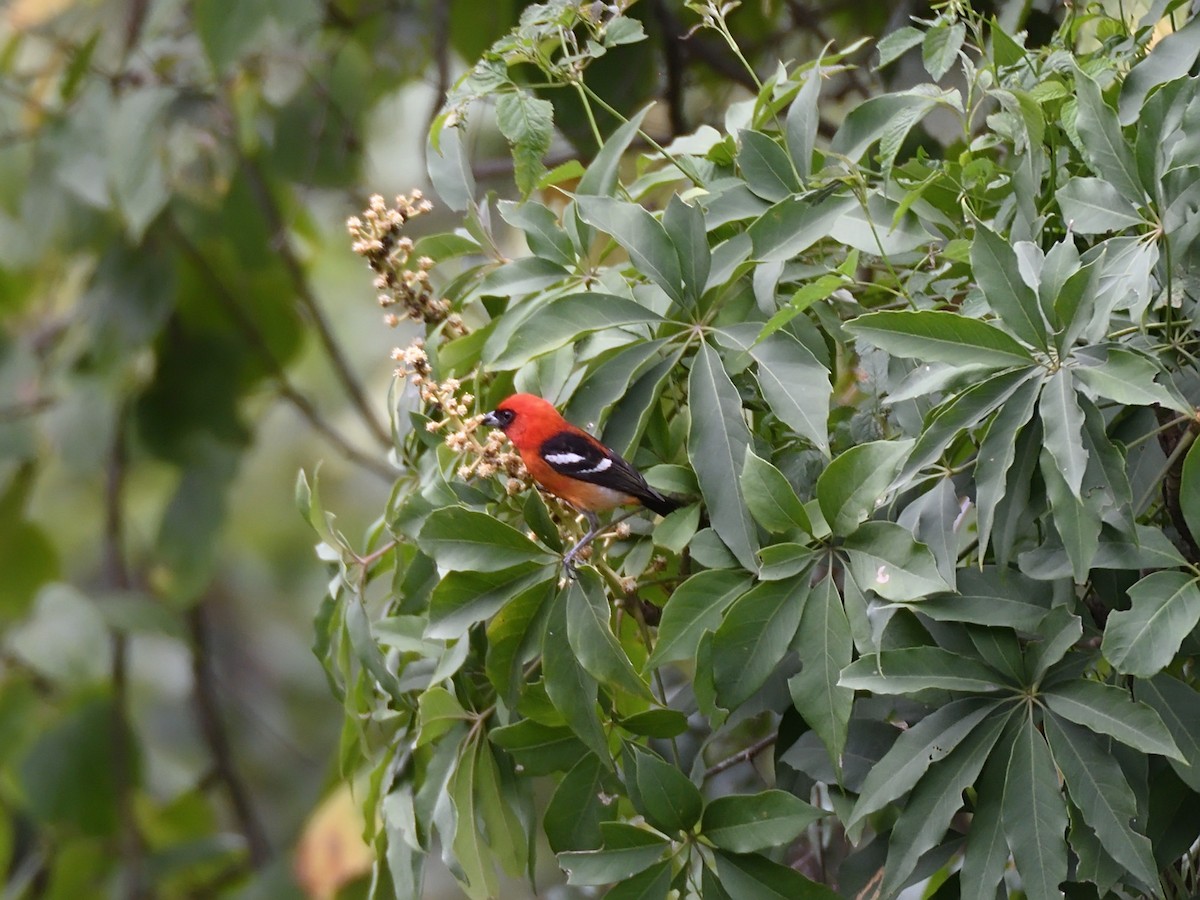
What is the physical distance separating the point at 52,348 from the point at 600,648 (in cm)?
390

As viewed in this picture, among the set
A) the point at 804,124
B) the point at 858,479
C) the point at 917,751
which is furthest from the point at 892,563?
the point at 804,124

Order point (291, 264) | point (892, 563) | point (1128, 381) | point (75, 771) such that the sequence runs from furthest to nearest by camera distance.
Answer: point (75, 771) → point (291, 264) → point (892, 563) → point (1128, 381)

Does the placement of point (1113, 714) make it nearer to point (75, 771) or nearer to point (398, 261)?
point (398, 261)

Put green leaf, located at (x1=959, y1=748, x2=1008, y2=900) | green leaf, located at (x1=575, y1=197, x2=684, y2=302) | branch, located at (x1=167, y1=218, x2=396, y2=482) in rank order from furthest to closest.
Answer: branch, located at (x1=167, y1=218, x2=396, y2=482) → green leaf, located at (x1=575, y1=197, x2=684, y2=302) → green leaf, located at (x1=959, y1=748, x2=1008, y2=900)

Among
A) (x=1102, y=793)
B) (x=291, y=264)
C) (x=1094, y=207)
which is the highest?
(x=1094, y=207)

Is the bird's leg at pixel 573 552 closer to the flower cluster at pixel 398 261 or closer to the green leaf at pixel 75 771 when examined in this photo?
the flower cluster at pixel 398 261

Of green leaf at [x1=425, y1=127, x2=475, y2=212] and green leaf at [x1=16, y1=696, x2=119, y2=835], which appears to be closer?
green leaf at [x1=425, y1=127, x2=475, y2=212]

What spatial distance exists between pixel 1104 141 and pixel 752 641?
66 centimetres

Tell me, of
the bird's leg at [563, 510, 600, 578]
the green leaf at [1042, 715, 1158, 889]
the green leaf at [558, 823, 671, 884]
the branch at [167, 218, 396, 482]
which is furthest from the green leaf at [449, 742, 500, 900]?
the branch at [167, 218, 396, 482]

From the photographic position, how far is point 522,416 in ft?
5.89

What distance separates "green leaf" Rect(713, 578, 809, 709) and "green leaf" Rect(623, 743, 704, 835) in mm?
125

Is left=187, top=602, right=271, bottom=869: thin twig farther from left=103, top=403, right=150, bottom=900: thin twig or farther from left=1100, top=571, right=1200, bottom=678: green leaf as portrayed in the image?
left=1100, top=571, right=1200, bottom=678: green leaf

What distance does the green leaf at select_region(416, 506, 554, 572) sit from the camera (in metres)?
1.43

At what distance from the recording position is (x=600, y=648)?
1396mm
